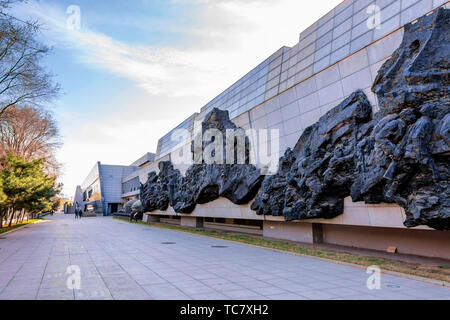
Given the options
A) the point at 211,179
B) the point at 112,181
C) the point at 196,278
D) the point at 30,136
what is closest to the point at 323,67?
the point at 211,179

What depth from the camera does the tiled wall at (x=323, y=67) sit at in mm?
10802

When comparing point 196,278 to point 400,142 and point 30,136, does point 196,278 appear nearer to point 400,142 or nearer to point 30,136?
point 400,142

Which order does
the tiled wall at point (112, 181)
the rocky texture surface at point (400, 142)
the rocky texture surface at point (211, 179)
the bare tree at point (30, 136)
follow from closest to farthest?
the rocky texture surface at point (400, 142), the rocky texture surface at point (211, 179), the bare tree at point (30, 136), the tiled wall at point (112, 181)

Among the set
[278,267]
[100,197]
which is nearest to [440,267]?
[278,267]

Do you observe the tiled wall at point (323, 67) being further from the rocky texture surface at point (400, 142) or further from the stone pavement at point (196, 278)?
the stone pavement at point (196, 278)

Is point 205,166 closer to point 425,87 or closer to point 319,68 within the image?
point 319,68

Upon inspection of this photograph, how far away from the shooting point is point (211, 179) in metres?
20.1

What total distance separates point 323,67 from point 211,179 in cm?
974

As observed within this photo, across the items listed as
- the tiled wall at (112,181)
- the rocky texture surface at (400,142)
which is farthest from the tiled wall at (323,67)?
the tiled wall at (112,181)

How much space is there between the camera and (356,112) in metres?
10.6

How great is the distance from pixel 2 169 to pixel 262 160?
1742 cm

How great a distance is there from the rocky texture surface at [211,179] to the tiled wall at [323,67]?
4.85 ft

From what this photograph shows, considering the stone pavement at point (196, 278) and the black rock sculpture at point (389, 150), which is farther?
the black rock sculpture at point (389, 150)

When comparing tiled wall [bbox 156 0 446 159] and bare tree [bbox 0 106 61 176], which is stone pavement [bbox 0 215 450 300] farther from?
bare tree [bbox 0 106 61 176]
